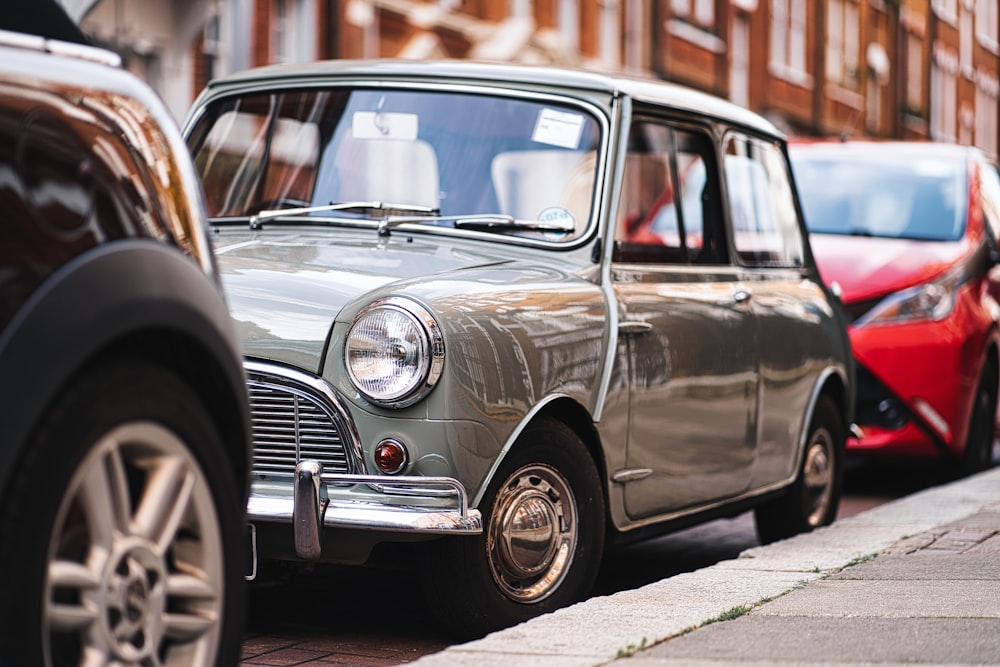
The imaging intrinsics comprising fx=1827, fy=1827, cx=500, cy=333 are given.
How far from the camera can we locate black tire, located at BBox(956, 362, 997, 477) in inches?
405

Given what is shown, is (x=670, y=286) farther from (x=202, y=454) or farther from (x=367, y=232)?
(x=202, y=454)

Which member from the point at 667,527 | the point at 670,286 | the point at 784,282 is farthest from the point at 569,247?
the point at 784,282

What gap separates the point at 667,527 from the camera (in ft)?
20.6

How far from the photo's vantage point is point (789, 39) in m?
38.7

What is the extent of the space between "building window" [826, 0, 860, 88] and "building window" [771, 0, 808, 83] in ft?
5.84

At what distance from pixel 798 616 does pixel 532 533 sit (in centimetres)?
91

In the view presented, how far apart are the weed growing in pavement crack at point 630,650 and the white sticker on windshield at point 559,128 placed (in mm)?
2336

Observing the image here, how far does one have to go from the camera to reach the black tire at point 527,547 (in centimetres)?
510

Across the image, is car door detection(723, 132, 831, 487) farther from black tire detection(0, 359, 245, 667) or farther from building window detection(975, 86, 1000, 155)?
building window detection(975, 86, 1000, 155)

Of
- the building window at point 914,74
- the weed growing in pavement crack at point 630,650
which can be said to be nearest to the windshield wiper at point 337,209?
the weed growing in pavement crack at point 630,650

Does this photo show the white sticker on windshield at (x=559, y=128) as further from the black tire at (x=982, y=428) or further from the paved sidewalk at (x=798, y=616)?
the black tire at (x=982, y=428)

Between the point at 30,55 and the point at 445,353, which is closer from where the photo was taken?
the point at 30,55

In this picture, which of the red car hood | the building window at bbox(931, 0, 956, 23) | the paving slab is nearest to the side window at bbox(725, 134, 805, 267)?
the red car hood

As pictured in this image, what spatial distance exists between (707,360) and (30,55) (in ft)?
12.0
